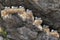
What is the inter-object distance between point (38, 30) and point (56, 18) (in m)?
0.84

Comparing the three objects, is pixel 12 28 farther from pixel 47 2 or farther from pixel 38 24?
pixel 47 2

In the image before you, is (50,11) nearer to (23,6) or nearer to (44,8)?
(44,8)

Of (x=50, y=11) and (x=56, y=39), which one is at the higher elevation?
(x=50, y=11)

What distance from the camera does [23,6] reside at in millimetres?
5125

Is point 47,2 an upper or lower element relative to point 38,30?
upper

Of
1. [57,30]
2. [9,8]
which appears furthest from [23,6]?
[57,30]

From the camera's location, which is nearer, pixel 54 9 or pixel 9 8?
pixel 9 8

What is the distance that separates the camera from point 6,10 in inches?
185

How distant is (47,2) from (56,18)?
541 mm

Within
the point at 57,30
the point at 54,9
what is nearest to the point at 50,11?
the point at 54,9

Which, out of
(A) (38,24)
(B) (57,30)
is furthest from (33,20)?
(B) (57,30)

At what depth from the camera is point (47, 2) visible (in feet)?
16.6

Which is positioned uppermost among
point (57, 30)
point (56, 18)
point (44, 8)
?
point (44, 8)

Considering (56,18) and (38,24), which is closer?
(38,24)
